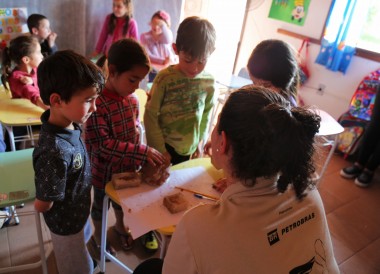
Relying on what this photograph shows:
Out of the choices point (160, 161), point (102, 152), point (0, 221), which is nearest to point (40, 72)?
point (102, 152)

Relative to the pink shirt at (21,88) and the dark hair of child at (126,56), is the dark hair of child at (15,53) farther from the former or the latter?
the dark hair of child at (126,56)

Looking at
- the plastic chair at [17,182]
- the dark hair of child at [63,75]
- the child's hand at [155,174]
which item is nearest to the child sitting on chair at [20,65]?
the plastic chair at [17,182]

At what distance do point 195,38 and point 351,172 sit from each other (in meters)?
2.42

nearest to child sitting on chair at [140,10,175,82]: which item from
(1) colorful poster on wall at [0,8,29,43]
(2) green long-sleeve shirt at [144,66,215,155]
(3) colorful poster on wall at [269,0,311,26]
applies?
(1) colorful poster on wall at [0,8,29,43]

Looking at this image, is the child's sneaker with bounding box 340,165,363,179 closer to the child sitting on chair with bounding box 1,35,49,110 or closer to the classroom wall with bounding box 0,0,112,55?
the child sitting on chair with bounding box 1,35,49,110

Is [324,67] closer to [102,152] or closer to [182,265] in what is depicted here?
[102,152]

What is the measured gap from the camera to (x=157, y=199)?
3.64 ft

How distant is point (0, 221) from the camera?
1.76m

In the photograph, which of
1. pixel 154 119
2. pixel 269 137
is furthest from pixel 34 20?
pixel 269 137

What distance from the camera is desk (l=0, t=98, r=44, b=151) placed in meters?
1.63

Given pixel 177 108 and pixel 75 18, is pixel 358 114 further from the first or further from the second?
pixel 75 18

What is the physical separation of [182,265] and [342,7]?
3570 millimetres

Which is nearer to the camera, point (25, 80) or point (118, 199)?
point (118, 199)

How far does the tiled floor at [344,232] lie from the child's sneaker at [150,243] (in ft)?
0.11
